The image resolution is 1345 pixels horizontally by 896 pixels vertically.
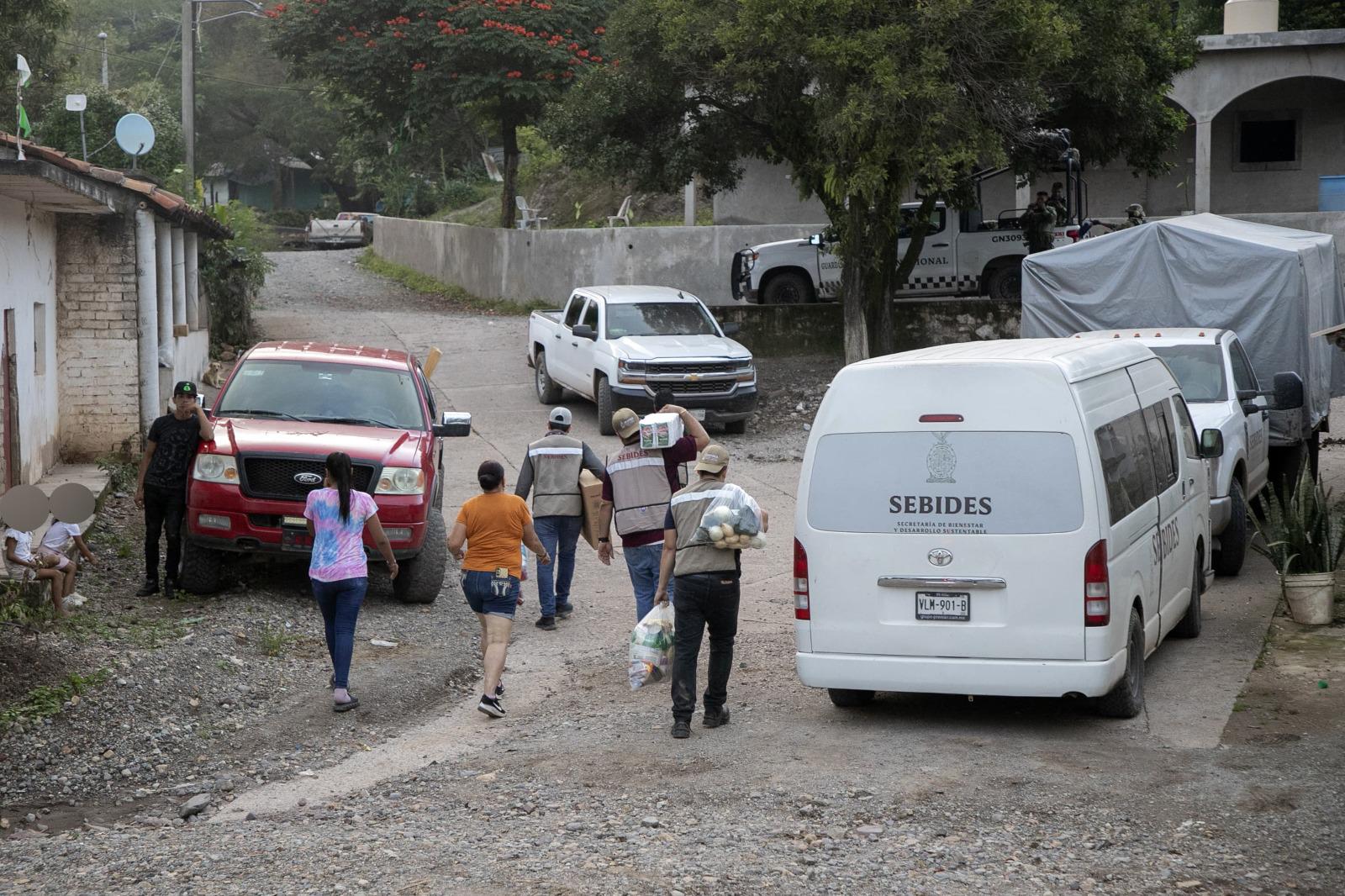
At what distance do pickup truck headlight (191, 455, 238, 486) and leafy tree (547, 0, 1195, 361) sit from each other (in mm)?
10090

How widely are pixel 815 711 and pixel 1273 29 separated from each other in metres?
28.4

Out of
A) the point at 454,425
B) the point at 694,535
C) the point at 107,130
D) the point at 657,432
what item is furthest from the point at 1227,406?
the point at 107,130

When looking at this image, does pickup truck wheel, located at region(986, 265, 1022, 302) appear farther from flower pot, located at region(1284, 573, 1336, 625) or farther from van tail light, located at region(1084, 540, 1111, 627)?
van tail light, located at region(1084, 540, 1111, 627)

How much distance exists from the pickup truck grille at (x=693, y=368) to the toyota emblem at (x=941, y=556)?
11.3 m

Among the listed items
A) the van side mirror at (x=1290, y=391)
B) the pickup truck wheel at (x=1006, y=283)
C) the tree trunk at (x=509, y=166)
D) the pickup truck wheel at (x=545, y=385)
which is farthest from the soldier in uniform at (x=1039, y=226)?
the tree trunk at (x=509, y=166)

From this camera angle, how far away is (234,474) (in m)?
10.7

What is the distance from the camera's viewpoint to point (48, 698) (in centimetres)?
816

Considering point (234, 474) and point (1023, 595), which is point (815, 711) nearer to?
point (1023, 595)

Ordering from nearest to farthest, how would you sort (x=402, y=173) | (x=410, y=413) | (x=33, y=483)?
(x=410, y=413) → (x=33, y=483) → (x=402, y=173)

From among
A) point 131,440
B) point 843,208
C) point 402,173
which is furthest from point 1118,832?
point 402,173

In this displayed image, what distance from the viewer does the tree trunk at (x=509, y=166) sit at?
32.3 metres

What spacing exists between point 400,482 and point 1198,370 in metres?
7.15

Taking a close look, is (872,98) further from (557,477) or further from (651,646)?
(651,646)

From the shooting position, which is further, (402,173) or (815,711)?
(402,173)
